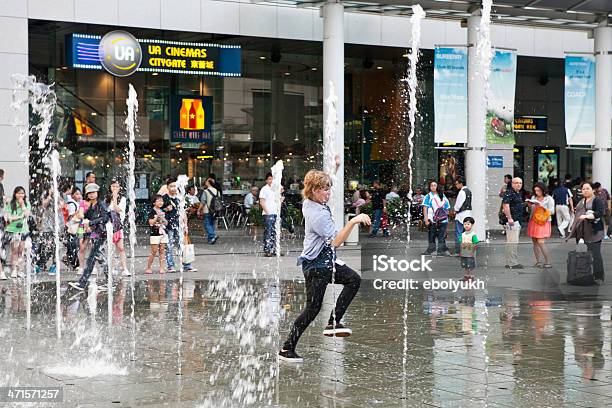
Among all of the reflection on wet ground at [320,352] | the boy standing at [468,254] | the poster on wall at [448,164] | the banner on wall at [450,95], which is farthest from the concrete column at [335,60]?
the poster on wall at [448,164]

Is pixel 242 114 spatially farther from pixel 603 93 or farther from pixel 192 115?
pixel 603 93

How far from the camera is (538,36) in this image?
32.0 m

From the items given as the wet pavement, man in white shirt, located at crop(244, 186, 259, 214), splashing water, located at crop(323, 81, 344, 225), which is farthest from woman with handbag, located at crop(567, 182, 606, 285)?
man in white shirt, located at crop(244, 186, 259, 214)

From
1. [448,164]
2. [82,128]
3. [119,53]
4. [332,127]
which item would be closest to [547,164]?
[448,164]

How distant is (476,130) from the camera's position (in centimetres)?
2588

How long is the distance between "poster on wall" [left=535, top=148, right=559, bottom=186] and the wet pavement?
25681 millimetres

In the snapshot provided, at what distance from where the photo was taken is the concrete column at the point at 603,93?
91.0ft

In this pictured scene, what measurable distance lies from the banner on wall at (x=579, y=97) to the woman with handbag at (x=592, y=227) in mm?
11678

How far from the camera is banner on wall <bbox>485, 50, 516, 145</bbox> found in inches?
1027

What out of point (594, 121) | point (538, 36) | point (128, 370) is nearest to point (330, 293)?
point (128, 370)

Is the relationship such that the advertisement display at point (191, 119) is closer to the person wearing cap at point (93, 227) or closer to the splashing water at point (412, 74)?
the splashing water at point (412, 74)

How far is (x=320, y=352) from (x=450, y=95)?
664 inches

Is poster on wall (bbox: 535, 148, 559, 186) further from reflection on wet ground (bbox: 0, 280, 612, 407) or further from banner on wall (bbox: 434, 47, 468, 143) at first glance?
reflection on wet ground (bbox: 0, 280, 612, 407)

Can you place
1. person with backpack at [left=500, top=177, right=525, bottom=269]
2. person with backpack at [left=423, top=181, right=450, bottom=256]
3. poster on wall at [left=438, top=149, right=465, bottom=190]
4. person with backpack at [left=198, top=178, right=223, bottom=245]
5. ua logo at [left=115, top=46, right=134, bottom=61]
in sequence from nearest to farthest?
person with backpack at [left=500, top=177, right=525, bottom=269]
person with backpack at [left=423, top=181, right=450, bottom=256]
ua logo at [left=115, top=46, right=134, bottom=61]
person with backpack at [left=198, top=178, right=223, bottom=245]
poster on wall at [left=438, top=149, right=465, bottom=190]
